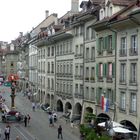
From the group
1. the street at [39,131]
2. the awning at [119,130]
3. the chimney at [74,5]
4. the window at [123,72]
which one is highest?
the chimney at [74,5]

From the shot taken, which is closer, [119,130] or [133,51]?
[119,130]

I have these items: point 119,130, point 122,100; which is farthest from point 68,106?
point 119,130

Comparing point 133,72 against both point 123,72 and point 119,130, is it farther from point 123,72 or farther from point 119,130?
point 119,130

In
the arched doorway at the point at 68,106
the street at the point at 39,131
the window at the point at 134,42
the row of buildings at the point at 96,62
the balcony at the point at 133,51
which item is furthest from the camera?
the arched doorway at the point at 68,106

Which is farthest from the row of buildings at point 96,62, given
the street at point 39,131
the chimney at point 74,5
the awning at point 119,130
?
the awning at point 119,130

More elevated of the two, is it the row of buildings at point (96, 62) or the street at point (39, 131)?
the row of buildings at point (96, 62)

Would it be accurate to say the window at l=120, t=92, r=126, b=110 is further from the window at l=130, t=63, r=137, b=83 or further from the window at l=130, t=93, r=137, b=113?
the window at l=130, t=63, r=137, b=83

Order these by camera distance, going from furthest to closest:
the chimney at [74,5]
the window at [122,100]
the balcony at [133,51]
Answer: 1. the chimney at [74,5]
2. the window at [122,100]
3. the balcony at [133,51]

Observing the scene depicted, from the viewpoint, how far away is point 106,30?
46031 millimetres

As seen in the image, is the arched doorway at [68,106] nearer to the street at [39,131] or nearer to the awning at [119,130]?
the street at [39,131]

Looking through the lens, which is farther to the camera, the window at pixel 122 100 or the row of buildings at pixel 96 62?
the window at pixel 122 100

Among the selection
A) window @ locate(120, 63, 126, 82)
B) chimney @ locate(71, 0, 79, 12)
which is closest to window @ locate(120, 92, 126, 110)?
window @ locate(120, 63, 126, 82)

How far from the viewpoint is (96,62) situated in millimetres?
49500

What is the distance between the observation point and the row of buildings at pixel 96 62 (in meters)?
40.0
